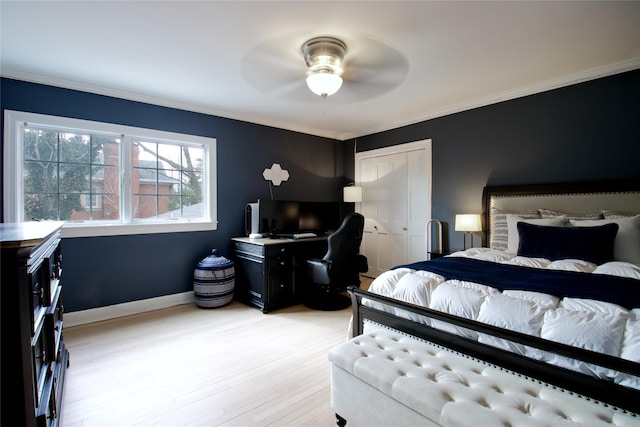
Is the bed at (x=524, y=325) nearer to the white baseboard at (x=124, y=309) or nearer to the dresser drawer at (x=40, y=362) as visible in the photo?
the dresser drawer at (x=40, y=362)

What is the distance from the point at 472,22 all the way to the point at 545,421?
235 centimetres

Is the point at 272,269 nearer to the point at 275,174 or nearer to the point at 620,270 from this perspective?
the point at 275,174

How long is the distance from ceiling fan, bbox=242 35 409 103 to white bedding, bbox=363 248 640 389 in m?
1.75

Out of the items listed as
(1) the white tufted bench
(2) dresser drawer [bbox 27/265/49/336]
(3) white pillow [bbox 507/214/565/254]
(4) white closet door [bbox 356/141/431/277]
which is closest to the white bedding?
(1) the white tufted bench

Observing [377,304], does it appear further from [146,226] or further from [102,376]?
[146,226]

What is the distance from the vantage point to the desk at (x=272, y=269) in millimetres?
3488

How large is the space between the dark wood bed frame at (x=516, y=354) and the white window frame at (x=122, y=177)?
2.62 m

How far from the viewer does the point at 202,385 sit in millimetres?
2037

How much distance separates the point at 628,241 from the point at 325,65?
277 cm

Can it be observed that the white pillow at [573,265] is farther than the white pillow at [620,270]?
Yes

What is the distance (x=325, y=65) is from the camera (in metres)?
2.38

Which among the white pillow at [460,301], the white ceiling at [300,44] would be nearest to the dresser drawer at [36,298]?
the white ceiling at [300,44]

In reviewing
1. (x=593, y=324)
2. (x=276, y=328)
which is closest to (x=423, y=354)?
(x=593, y=324)

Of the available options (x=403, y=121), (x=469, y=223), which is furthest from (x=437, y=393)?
(x=403, y=121)
